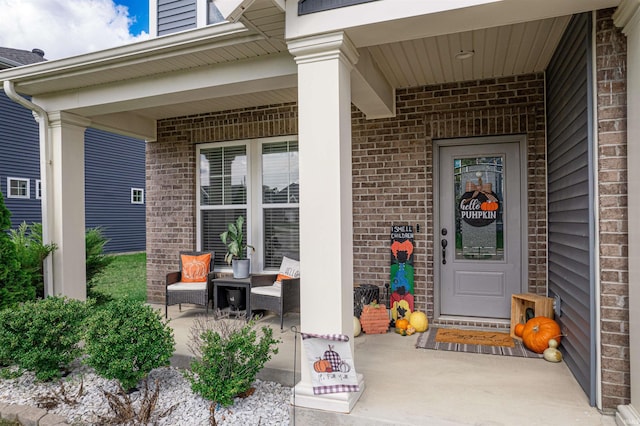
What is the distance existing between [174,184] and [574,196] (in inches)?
185

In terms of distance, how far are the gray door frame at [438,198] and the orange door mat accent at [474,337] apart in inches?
13.9

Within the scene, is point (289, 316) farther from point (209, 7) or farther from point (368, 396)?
point (209, 7)

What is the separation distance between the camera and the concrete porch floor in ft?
7.92

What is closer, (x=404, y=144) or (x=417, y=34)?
(x=417, y=34)

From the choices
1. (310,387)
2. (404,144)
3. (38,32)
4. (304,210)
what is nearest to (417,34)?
(304,210)

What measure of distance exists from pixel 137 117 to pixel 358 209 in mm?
3156

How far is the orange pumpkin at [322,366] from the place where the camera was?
2.51 m

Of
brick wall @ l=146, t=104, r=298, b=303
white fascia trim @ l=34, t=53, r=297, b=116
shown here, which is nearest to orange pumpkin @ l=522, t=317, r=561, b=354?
white fascia trim @ l=34, t=53, r=297, b=116

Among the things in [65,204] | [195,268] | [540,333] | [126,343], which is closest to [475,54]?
[540,333]

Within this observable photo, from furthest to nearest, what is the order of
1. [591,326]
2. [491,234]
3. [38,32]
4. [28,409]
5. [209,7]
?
[38,32] < [209,7] < [491,234] < [28,409] < [591,326]

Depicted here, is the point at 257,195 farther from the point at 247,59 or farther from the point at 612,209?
the point at 612,209

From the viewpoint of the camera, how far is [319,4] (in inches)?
101

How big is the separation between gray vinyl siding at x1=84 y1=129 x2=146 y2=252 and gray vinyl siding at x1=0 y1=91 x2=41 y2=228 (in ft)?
5.31

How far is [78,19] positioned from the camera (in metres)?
26.8
